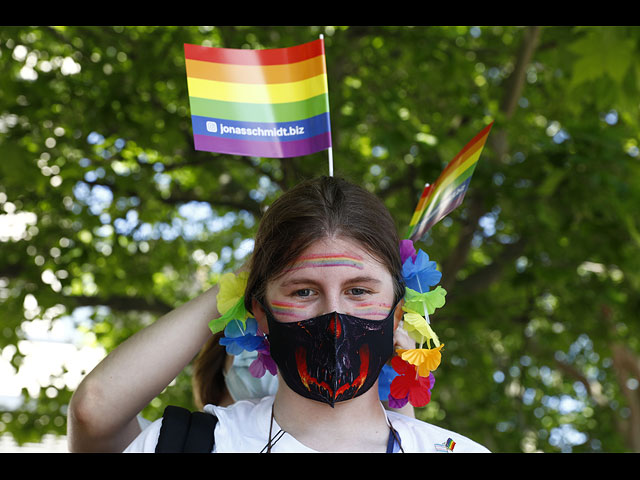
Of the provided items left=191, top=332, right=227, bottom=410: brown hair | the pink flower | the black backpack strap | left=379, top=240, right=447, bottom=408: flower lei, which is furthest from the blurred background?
the black backpack strap

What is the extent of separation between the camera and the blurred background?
4859 mm

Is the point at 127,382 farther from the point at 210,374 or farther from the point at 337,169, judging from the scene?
the point at 337,169

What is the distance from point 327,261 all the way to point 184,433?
627 millimetres

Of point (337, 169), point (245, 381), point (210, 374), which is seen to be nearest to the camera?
point (245, 381)

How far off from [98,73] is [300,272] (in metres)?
3.90

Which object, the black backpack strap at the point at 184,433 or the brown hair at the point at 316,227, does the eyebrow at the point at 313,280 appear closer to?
the brown hair at the point at 316,227

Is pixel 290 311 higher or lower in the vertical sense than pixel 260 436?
higher

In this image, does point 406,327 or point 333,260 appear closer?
point 333,260

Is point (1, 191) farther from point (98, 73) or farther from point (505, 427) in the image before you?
point (505, 427)

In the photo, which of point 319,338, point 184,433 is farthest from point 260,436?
point 319,338

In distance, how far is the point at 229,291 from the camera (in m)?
2.16

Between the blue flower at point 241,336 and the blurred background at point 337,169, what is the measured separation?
183cm

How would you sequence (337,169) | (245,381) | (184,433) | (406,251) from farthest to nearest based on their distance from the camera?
(337,169)
(245,381)
(406,251)
(184,433)

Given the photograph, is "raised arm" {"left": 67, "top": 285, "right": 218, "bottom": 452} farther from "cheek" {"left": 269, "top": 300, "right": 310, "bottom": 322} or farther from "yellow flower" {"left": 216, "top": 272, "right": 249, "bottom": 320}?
"cheek" {"left": 269, "top": 300, "right": 310, "bottom": 322}
